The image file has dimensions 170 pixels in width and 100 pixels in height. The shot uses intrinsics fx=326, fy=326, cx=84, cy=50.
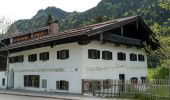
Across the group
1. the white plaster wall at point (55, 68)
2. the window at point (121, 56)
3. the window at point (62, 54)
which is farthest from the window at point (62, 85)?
the window at point (121, 56)

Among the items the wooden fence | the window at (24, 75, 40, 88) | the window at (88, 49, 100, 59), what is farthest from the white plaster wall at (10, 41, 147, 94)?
the wooden fence

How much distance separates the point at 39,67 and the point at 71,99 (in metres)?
10.5

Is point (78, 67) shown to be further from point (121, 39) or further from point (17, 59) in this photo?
point (17, 59)

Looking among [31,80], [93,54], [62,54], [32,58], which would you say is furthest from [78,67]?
[31,80]

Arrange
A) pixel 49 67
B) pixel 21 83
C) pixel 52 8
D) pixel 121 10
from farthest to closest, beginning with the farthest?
pixel 52 8, pixel 121 10, pixel 21 83, pixel 49 67

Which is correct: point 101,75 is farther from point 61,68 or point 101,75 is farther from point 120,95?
point 120,95

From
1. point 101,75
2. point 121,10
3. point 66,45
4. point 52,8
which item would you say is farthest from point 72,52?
point 52,8

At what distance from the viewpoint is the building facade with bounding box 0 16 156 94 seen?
26.7 m

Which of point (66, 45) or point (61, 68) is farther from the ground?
point (66, 45)

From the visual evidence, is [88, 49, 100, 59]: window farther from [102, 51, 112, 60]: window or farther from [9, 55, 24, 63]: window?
[9, 55, 24, 63]: window

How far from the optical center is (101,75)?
28.1m

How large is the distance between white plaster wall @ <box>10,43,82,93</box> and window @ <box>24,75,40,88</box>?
31 cm

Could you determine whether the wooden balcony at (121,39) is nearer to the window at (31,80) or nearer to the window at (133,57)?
the window at (133,57)

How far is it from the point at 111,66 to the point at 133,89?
27.7 ft
